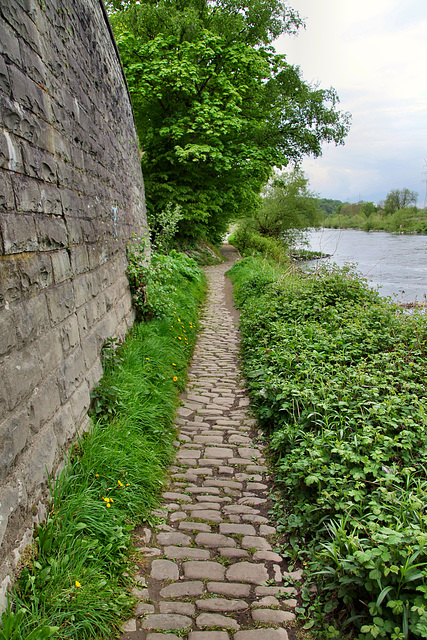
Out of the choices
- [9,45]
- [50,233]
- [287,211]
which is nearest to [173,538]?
[50,233]

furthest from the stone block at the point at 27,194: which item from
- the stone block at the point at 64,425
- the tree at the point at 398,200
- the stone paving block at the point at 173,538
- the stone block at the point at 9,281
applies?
the tree at the point at 398,200

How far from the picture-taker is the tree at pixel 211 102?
39.4ft

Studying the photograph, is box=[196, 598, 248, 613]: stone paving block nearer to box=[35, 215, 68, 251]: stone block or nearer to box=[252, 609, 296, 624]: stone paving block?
box=[252, 609, 296, 624]: stone paving block

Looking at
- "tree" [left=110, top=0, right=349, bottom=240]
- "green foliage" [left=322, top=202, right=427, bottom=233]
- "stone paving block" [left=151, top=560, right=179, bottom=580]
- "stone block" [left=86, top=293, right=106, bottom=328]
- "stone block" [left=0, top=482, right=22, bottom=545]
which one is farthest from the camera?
"green foliage" [left=322, top=202, right=427, bottom=233]

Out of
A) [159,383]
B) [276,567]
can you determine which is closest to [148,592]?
[276,567]

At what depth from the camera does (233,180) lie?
1494 centimetres

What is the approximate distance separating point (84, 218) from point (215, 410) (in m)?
2.48

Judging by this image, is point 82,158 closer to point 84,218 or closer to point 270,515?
point 84,218

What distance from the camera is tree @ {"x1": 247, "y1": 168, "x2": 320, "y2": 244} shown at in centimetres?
2655

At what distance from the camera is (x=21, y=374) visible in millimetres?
1972

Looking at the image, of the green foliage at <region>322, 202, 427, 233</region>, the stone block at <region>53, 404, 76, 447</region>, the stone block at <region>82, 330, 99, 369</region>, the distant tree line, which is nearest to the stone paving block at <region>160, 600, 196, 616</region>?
the stone block at <region>53, 404, 76, 447</region>

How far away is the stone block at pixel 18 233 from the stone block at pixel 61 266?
317 mm

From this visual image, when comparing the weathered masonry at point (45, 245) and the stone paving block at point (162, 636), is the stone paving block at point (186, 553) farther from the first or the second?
the weathered masonry at point (45, 245)

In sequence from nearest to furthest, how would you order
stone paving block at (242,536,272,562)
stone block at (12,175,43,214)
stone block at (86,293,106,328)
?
stone block at (12,175,43,214) < stone paving block at (242,536,272,562) < stone block at (86,293,106,328)
